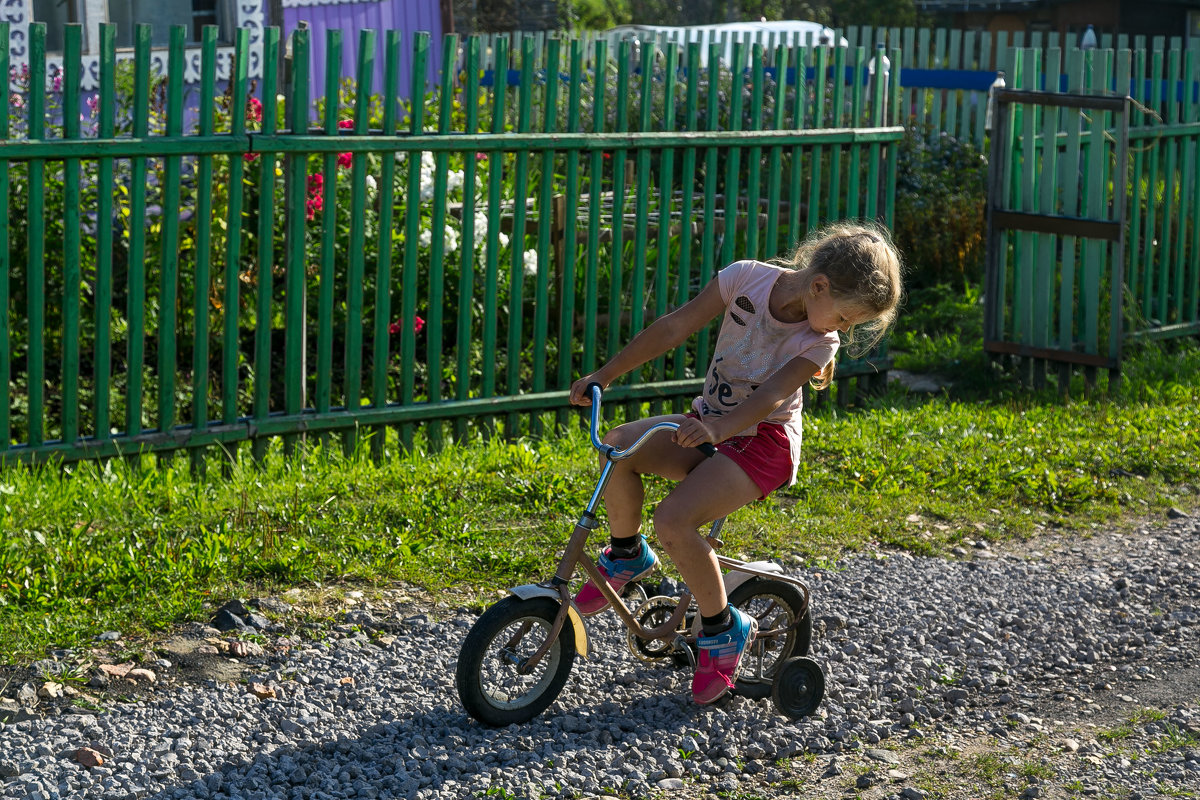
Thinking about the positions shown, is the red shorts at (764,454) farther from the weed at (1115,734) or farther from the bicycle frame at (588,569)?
the weed at (1115,734)

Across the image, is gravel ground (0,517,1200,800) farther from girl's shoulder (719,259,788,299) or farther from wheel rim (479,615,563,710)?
girl's shoulder (719,259,788,299)

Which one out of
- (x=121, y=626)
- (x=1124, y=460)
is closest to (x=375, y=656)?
(x=121, y=626)

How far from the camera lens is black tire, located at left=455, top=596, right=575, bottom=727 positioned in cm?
339

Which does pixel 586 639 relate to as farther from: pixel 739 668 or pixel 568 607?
pixel 739 668

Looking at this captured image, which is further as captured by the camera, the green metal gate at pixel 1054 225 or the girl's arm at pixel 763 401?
the green metal gate at pixel 1054 225

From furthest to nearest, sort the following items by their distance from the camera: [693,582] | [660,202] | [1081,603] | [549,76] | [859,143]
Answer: [859,143]
[660,202]
[549,76]
[1081,603]
[693,582]

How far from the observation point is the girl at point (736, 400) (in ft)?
11.3

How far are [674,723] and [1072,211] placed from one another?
5025 millimetres

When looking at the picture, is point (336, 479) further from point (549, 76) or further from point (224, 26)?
point (224, 26)

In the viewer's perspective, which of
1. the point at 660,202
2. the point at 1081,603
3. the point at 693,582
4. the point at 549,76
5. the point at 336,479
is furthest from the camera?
the point at 660,202

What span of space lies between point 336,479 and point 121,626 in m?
1.41

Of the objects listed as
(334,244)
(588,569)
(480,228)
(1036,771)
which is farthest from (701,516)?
(480,228)

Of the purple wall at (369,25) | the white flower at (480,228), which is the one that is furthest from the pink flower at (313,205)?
the purple wall at (369,25)

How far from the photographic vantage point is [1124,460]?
6258mm
